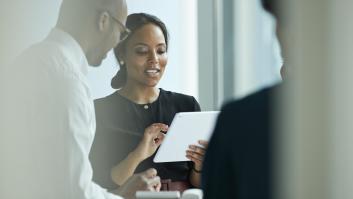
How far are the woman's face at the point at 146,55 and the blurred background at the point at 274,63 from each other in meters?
0.03

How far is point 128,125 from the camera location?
1.85 metres

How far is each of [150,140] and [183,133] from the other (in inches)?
4.1

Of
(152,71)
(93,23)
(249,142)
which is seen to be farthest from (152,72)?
(249,142)

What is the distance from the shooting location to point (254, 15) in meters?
1.47

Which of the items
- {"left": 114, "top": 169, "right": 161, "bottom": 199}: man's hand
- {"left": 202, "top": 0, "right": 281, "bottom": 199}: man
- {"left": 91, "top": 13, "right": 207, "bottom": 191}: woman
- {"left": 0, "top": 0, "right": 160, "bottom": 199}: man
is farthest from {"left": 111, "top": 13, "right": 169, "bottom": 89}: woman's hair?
{"left": 202, "top": 0, "right": 281, "bottom": 199}: man

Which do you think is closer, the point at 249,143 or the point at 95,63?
the point at 249,143

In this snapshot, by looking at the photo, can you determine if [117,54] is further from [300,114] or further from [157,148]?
[300,114]

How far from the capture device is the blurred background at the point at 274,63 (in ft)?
2.51

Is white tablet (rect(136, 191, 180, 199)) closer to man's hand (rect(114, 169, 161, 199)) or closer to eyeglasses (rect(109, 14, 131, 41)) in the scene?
man's hand (rect(114, 169, 161, 199))

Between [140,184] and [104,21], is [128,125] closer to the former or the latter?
[140,184]

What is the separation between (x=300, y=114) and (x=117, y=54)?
1117 mm

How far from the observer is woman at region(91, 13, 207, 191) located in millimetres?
1834

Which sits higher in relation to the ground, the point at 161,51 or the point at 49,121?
the point at 161,51

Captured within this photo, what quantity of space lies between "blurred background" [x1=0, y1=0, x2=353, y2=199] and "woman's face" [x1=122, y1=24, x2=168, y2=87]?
30mm
